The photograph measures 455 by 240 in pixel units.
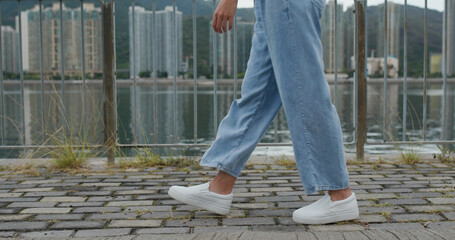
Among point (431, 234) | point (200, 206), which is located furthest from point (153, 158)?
point (431, 234)

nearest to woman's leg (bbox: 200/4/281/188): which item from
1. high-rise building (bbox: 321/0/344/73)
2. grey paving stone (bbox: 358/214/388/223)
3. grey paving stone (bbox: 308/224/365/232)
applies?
grey paving stone (bbox: 308/224/365/232)

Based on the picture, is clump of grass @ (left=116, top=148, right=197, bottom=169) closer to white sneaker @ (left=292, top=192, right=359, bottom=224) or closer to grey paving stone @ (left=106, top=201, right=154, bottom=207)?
grey paving stone @ (left=106, top=201, right=154, bottom=207)

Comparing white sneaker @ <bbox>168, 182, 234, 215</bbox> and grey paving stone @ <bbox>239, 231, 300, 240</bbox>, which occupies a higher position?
white sneaker @ <bbox>168, 182, 234, 215</bbox>

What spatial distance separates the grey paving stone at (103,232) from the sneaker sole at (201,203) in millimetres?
370

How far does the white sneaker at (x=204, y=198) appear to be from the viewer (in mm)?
2475

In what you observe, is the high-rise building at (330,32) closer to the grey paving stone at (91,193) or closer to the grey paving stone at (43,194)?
the grey paving stone at (91,193)

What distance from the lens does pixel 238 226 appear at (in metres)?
2.30

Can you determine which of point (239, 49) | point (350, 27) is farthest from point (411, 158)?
point (239, 49)

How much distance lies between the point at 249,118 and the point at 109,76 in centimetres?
194

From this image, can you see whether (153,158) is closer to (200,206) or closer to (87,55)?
(87,55)

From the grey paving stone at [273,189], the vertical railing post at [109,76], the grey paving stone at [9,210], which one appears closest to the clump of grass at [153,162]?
the vertical railing post at [109,76]

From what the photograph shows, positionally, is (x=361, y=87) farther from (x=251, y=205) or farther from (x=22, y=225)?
(x=22, y=225)

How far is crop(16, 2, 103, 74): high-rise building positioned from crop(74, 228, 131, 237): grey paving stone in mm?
2335

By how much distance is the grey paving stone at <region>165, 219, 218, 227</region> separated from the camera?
2.33 metres
